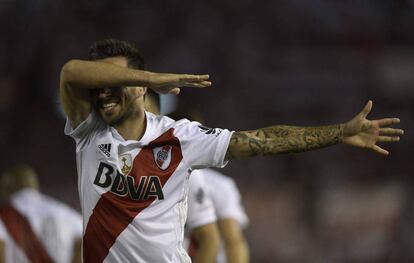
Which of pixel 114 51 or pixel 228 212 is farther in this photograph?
pixel 228 212

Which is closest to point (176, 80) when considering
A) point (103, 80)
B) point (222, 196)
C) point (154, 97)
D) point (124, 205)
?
point (103, 80)

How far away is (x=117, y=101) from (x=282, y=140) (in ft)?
2.09

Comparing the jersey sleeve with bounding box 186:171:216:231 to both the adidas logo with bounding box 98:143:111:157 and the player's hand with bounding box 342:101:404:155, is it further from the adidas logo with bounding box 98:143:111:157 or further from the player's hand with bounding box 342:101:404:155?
the player's hand with bounding box 342:101:404:155

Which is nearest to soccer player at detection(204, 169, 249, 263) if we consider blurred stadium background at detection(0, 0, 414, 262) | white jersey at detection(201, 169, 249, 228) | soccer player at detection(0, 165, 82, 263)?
white jersey at detection(201, 169, 249, 228)

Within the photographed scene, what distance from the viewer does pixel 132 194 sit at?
402 cm

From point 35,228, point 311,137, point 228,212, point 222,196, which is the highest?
point 311,137

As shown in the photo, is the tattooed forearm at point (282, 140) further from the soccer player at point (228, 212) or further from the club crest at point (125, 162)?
the soccer player at point (228, 212)

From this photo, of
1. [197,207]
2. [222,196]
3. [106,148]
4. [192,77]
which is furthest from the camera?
[222,196]

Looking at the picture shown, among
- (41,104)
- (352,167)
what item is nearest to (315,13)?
(352,167)

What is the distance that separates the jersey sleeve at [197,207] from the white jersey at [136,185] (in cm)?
194

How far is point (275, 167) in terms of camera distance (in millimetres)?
10539

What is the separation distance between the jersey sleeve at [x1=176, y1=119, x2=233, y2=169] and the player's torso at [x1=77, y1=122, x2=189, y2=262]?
0.11 feet

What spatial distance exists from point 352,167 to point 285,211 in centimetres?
82

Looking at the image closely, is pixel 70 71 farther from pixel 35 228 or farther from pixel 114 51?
pixel 35 228
